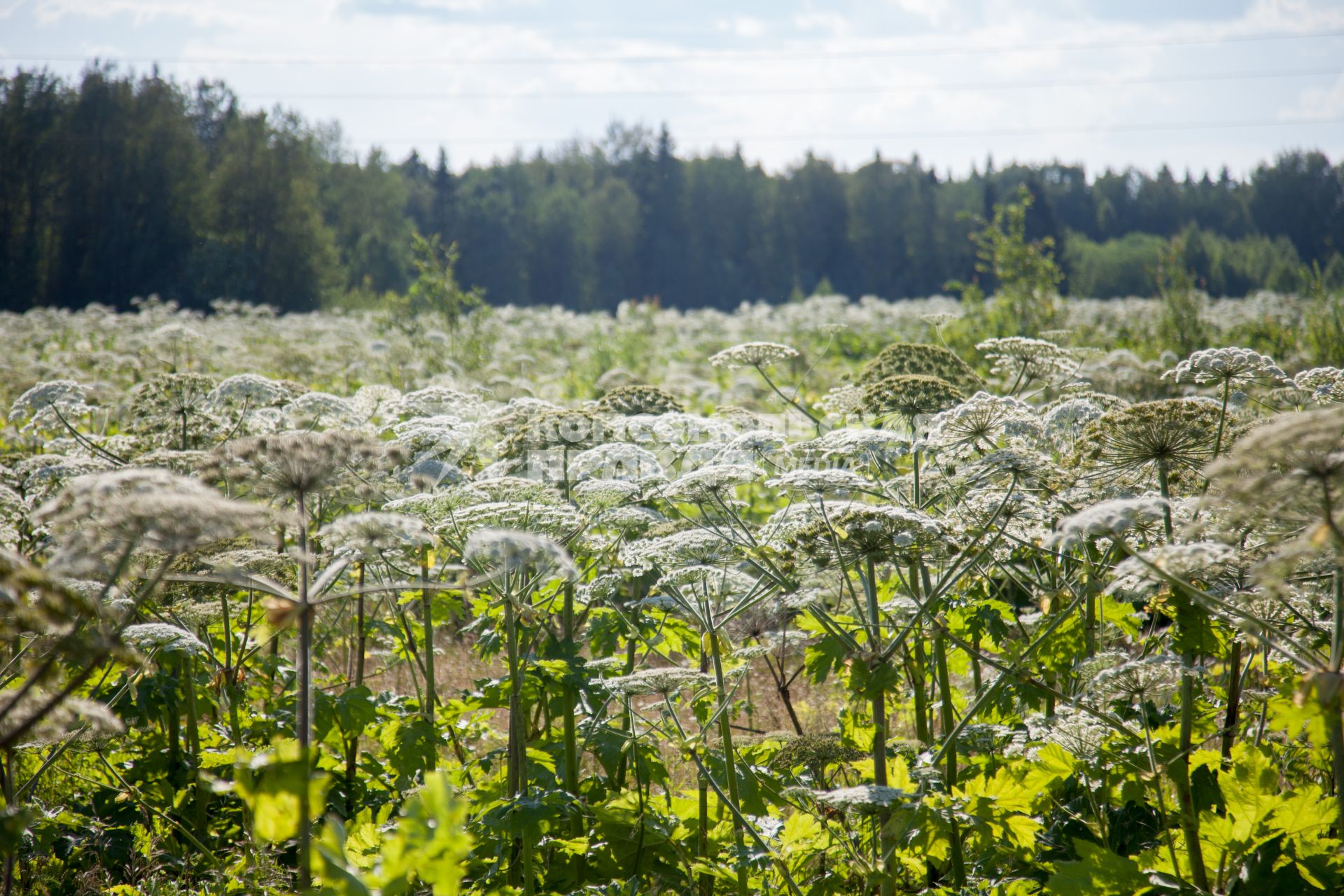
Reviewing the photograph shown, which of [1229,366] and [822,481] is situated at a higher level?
[1229,366]

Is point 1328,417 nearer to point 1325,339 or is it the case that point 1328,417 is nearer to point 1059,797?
point 1059,797

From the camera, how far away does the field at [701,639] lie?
1.95 metres

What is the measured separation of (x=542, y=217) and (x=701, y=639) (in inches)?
3214

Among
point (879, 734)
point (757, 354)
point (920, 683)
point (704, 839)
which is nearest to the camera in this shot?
point (879, 734)

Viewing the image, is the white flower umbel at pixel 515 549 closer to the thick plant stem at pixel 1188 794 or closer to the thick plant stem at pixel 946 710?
the thick plant stem at pixel 946 710

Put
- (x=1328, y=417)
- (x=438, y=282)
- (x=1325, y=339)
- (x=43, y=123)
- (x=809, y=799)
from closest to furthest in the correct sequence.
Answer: (x=1328, y=417) < (x=809, y=799) < (x=1325, y=339) < (x=438, y=282) < (x=43, y=123)

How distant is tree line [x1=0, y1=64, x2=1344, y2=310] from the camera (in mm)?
41812

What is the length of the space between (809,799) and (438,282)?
15.2 m

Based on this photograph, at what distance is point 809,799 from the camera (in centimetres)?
335

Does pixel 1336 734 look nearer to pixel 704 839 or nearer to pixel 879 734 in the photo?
pixel 879 734

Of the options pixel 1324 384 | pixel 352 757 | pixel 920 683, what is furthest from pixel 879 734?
pixel 352 757

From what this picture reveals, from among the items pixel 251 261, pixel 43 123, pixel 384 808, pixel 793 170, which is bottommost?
pixel 384 808

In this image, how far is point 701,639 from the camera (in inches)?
172

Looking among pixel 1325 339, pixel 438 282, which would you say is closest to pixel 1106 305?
pixel 1325 339
